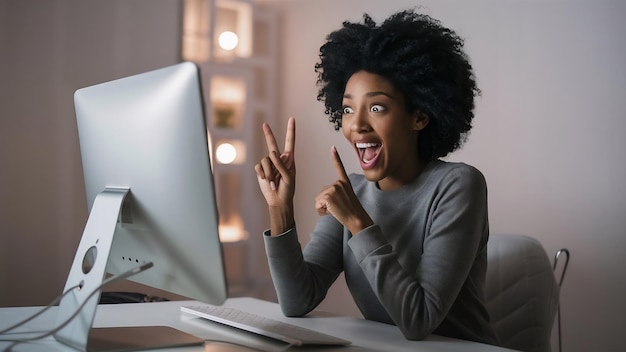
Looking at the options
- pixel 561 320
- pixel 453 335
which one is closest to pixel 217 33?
pixel 561 320

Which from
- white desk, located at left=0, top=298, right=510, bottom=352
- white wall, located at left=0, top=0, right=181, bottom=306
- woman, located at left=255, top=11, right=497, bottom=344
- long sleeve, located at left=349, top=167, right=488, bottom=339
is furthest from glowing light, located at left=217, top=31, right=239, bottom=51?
long sleeve, located at left=349, top=167, right=488, bottom=339

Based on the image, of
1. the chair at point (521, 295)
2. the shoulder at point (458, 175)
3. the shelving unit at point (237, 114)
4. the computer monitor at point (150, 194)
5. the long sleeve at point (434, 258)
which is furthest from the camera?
the shelving unit at point (237, 114)

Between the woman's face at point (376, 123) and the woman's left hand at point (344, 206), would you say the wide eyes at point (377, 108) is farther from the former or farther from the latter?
the woman's left hand at point (344, 206)

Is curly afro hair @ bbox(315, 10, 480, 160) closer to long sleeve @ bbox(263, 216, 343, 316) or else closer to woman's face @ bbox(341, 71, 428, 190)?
woman's face @ bbox(341, 71, 428, 190)

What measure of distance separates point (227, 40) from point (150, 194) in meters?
2.58

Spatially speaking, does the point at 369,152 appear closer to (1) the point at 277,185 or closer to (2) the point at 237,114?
(1) the point at 277,185

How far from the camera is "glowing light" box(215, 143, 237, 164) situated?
3.41 meters

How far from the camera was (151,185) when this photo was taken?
98cm

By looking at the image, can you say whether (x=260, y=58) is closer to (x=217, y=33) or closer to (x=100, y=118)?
(x=217, y=33)

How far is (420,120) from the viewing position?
1532mm

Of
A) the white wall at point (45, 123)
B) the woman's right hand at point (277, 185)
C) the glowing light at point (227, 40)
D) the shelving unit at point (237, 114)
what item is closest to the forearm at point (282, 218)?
the woman's right hand at point (277, 185)

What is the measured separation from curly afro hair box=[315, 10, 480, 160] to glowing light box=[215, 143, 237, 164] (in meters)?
1.88

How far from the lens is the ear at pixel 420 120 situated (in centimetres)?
153

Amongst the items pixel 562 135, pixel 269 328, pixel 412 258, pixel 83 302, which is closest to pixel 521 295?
pixel 412 258
